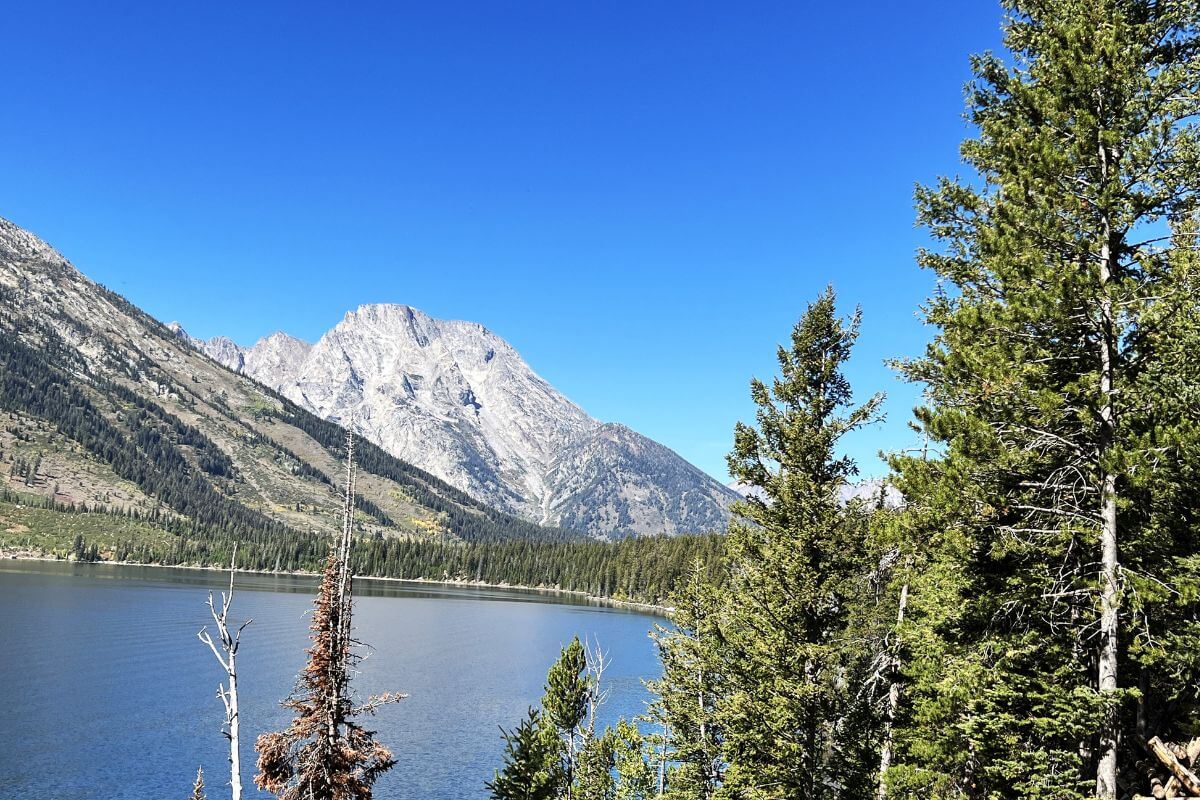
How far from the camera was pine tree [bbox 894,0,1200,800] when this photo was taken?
13438 millimetres

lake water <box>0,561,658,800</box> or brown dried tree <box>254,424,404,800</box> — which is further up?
brown dried tree <box>254,424,404,800</box>

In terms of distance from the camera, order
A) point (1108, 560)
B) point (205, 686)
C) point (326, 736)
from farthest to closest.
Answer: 1. point (205, 686)
2. point (326, 736)
3. point (1108, 560)

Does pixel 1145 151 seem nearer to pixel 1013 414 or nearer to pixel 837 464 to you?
pixel 1013 414

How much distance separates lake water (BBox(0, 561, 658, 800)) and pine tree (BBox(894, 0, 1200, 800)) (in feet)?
143

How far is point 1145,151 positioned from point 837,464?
11.1m

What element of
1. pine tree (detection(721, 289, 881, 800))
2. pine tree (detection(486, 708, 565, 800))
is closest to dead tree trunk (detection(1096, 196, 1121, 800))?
pine tree (detection(721, 289, 881, 800))

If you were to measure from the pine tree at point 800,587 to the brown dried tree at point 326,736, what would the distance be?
41.2 feet

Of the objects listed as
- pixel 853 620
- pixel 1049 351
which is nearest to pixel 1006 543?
pixel 1049 351

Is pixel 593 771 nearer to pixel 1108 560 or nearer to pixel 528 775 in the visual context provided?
pixel 528 775

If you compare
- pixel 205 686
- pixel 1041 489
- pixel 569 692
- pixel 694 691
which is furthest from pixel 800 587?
pixel 205 686

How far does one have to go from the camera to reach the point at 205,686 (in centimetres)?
7900

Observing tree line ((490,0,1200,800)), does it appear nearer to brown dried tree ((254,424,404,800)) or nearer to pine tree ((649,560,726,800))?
pine tree ((649,560,726,800))

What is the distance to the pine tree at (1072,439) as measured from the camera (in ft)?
44.1

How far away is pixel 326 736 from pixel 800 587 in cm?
1674
